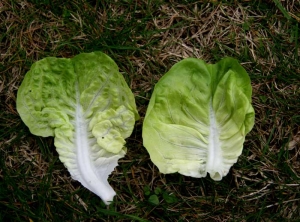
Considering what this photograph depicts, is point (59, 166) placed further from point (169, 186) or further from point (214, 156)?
point (214, 156)

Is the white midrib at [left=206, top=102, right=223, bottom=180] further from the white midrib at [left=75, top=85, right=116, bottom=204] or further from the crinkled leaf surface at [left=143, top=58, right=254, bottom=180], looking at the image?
the white midrib at [left=75, top=85, right=116, bottom=204]

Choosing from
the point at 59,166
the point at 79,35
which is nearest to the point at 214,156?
the point at 59,166

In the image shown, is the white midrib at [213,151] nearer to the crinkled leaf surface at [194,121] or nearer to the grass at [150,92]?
the crinkled leaf surface at [194,121]

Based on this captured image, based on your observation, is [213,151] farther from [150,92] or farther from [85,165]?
[85,165]

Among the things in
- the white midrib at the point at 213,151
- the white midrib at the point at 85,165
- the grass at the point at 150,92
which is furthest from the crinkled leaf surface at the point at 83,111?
the white midrib at the point at 213,151

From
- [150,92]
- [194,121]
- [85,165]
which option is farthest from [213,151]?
[85,165]

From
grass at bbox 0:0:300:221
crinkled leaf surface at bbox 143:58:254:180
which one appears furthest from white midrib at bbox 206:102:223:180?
grass at bbox 0:0:300:221
